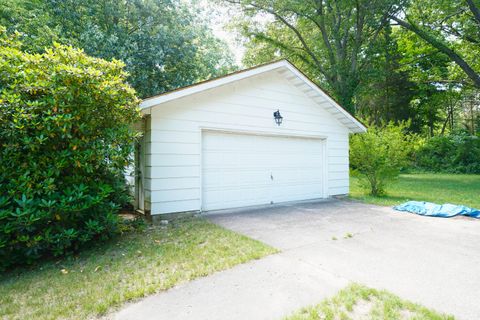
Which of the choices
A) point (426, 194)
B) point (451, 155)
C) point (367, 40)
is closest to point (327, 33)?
point (367, 40)

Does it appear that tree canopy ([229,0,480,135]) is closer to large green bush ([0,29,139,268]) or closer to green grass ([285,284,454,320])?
green grass ([285,284,454,320])

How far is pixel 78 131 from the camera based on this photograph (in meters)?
3.89

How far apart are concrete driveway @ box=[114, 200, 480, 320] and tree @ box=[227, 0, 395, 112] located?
11.6 meters

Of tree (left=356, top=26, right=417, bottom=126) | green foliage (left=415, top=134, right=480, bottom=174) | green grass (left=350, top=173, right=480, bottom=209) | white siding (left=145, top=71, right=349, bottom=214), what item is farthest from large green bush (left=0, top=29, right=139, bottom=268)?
green foliage (left=415, top=134, right=480, bottom=174)

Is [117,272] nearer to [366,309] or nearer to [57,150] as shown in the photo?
[57,150]

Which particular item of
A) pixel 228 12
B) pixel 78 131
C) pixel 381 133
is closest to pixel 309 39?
pixel 228 12

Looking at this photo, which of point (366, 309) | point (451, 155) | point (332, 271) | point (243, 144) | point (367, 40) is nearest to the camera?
point (366, 309)

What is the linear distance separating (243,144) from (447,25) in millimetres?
18641

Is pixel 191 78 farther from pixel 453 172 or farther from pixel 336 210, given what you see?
pixel 453 172

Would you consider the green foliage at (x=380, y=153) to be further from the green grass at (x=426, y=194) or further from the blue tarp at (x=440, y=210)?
the blue tarp at (x=440, y=210)

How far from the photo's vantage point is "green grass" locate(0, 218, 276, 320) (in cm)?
254

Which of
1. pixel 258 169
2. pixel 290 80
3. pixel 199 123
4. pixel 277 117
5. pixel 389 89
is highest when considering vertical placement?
pixel 389 89

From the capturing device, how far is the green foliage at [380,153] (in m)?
8.54

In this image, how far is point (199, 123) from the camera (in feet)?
19.9
